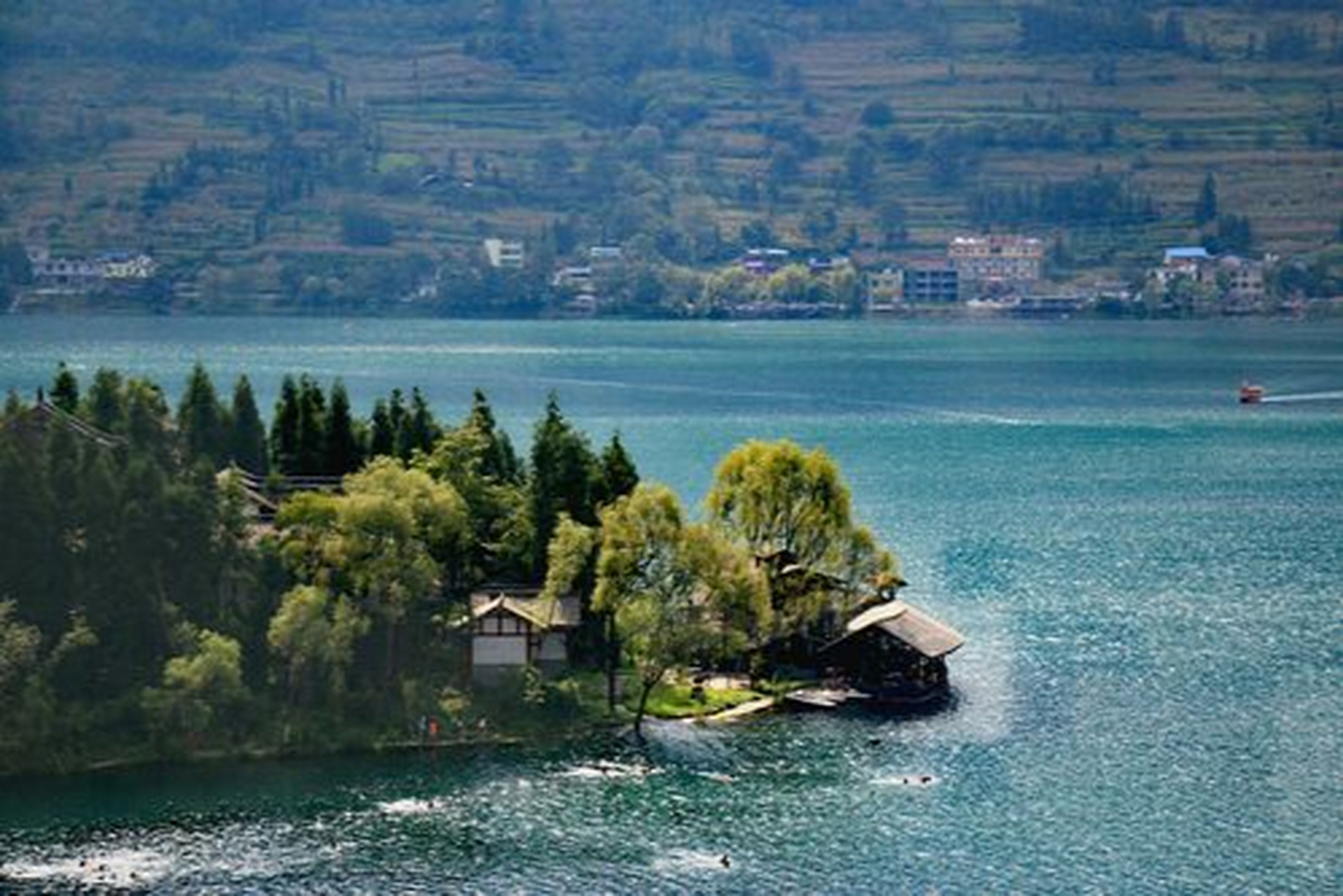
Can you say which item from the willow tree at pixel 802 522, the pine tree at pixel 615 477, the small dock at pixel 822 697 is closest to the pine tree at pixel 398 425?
the pine tree at pixel 615 477

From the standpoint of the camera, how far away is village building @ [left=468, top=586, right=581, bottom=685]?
257 feet

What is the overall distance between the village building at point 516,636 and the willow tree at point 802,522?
8.78 meters

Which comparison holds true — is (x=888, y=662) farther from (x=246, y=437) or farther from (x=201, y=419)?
(x=201, y=419)

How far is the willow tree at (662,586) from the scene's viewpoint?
3009 inches

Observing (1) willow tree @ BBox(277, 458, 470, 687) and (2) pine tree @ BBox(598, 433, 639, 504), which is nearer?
(1) willow tree @ BBox(277, 458, 470, 687)

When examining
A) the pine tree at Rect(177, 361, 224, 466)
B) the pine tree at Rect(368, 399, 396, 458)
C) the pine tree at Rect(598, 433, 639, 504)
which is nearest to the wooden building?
the pine tree at Rect(598, 433, 639, 504)

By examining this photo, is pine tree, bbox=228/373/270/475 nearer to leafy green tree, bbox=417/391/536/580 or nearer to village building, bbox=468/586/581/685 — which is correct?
leafy green tree, bbox=417/391/536/580

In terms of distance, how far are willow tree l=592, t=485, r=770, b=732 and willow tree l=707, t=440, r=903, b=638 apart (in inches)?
242

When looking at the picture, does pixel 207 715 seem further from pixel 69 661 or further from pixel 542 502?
pixel 542 502

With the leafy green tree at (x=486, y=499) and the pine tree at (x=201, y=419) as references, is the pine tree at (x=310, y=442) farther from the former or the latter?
the leafy green tree at (x=486, y=499)

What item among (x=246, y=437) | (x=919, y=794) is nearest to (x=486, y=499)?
(x=246, y=437)

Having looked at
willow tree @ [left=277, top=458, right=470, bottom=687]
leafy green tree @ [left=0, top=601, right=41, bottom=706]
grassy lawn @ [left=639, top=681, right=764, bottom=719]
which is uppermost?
willow tree @ [left=277, top=458, right=470, bottom=687]

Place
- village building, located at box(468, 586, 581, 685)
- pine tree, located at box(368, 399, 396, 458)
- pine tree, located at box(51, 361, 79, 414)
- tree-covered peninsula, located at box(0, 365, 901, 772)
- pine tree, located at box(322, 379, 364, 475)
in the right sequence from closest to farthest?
tree-covered peninsula, located at box(0, 365, 901, 772), village building, located at box(468, 586, 581, 685), pine tree, located at box(322, 379, 364, 475), pine tree, located at box(368, 399, 396, 458), pine tree, located at box(51, 361, 79, 414)

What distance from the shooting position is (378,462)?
272 feet
